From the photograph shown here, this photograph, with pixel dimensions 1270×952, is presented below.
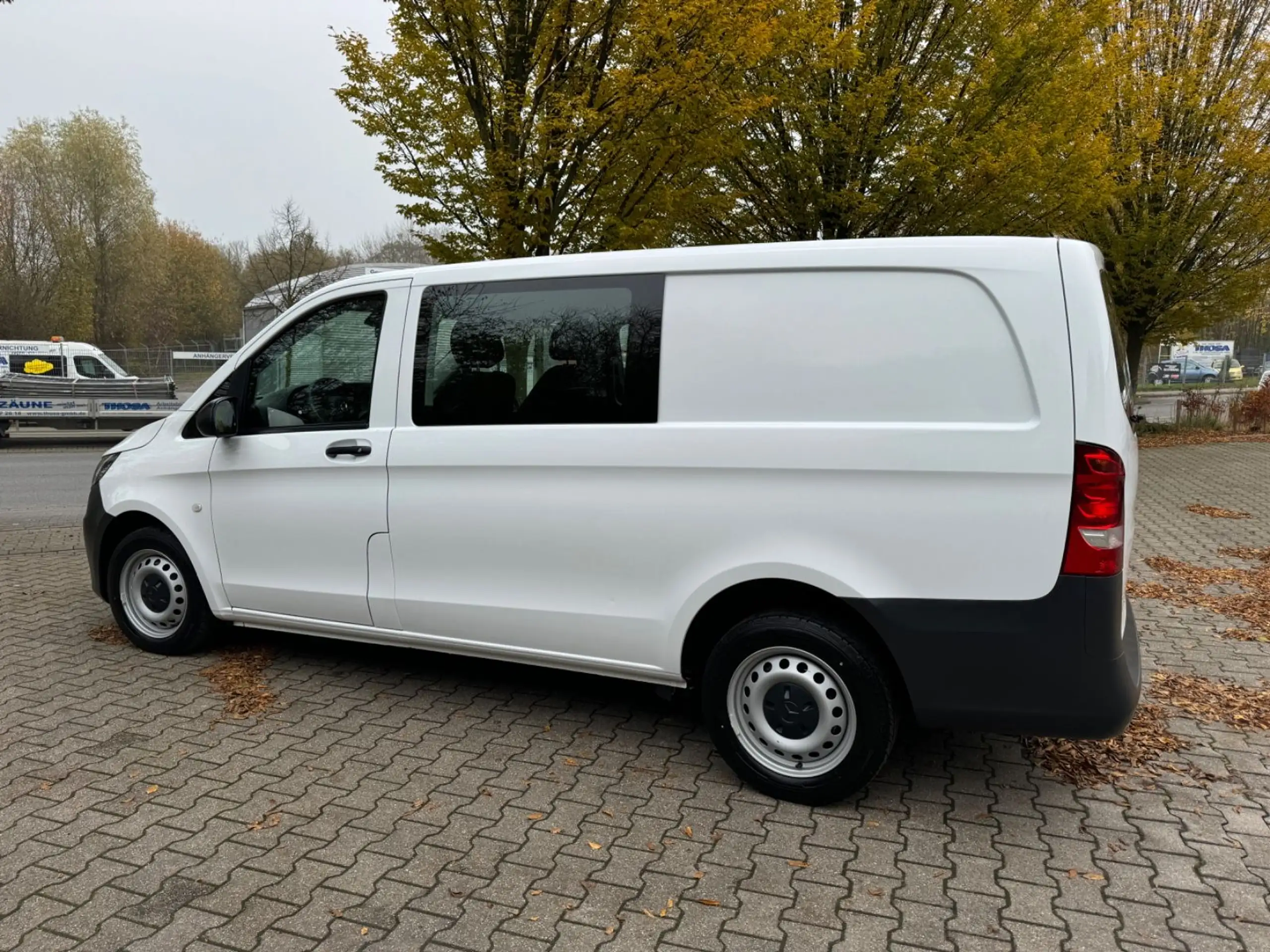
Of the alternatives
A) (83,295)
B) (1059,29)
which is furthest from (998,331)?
(83,295)

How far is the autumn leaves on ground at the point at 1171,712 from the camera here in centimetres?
367

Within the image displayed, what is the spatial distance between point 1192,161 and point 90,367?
23.4 m

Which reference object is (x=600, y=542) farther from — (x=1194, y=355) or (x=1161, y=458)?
(x=1194, y=355)

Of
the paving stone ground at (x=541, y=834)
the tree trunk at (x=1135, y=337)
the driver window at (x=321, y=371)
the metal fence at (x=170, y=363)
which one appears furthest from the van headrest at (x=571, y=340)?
the metal fence at (x=170, y=363)

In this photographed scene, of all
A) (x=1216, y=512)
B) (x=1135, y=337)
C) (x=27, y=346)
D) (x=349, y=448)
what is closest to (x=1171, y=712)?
(x=349, y=448)

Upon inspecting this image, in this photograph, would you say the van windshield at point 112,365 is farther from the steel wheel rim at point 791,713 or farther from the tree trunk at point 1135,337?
the steel wheel rim at point 791,713

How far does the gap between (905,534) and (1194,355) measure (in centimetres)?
5878

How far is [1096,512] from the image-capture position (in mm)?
2869

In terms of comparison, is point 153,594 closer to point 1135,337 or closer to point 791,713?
point 791,713

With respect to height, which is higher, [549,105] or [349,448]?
[549,105]

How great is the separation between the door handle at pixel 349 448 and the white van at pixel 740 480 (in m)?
0.01

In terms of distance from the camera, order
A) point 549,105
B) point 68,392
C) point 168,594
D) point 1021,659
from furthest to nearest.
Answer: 1. point 68,392
2. point 549,105
3. point 168,594
4. point 1021,659

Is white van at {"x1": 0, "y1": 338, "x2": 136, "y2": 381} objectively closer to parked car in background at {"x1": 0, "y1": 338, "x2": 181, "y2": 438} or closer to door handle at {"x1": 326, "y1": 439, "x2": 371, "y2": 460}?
parked car in background at {"x1": 0, "y1": 338, "x2": 181, "y2": 438}

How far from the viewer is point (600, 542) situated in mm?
3582
